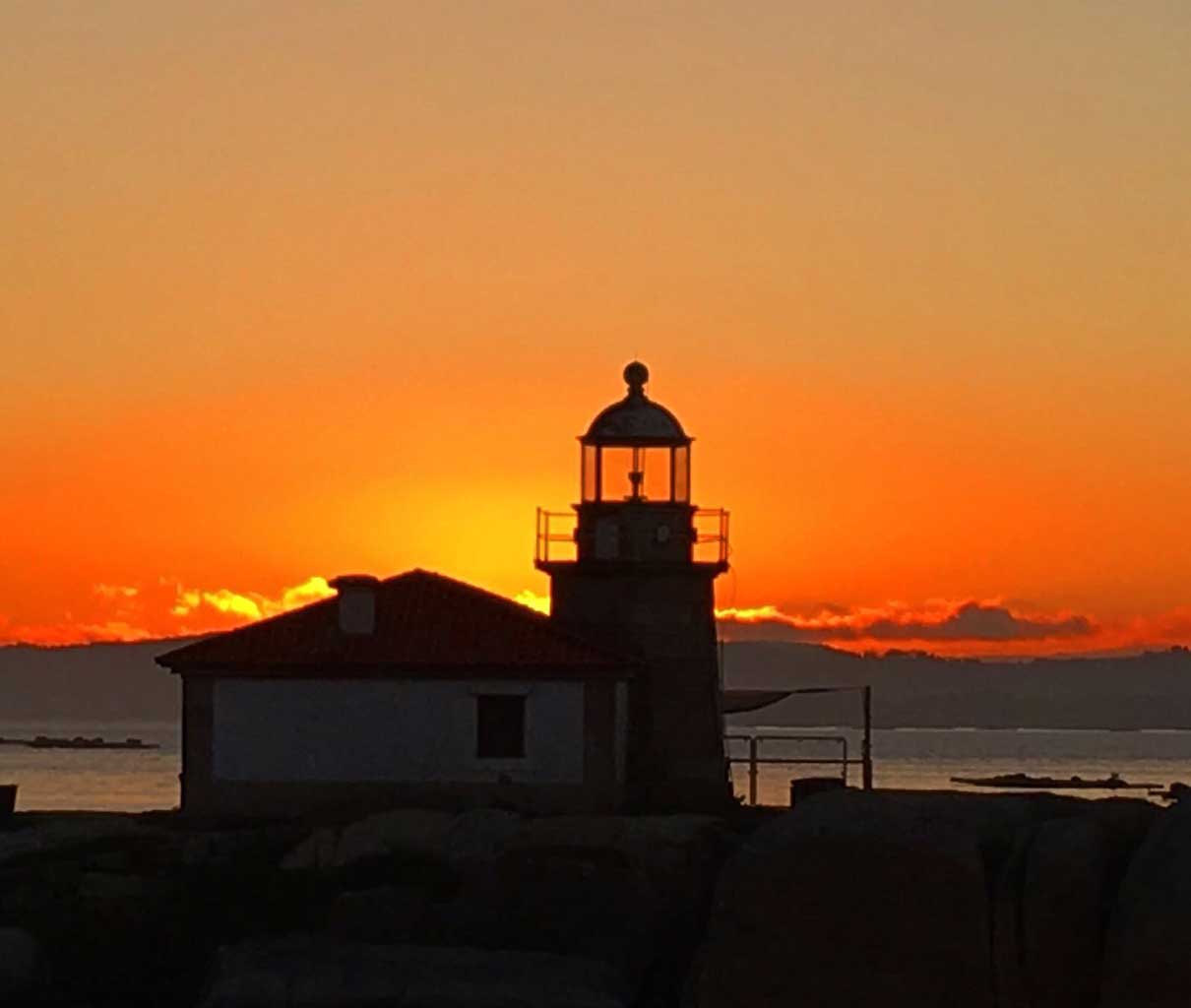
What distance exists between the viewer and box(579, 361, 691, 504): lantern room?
1743 inches

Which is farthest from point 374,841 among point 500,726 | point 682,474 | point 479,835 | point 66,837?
point 682,474

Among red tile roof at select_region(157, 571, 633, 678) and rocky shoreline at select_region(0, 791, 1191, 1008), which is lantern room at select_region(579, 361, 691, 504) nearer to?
red tile roof at select_region(157, 571, 633, 678)

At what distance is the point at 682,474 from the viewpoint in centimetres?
4453

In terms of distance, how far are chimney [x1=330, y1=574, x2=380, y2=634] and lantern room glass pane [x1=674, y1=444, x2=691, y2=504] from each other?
18.0 ft

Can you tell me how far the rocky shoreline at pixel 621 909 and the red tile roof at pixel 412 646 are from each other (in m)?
2.65

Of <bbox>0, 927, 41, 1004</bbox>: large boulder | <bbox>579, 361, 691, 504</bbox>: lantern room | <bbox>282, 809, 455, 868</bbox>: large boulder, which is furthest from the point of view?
<bbox>579, 361, 691, 504</bbox>: lantern room

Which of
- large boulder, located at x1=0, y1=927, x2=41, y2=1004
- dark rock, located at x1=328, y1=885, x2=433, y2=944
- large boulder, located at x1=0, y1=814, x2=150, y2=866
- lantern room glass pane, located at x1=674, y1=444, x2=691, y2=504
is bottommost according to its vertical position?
large boulder, located at x1=0, y1=927, x2=41, y2=1004

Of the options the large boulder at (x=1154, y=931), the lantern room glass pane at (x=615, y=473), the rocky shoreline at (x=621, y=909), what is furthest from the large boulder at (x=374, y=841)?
the large boulder at (x=1154, y=931)

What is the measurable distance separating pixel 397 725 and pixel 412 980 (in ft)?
28.5

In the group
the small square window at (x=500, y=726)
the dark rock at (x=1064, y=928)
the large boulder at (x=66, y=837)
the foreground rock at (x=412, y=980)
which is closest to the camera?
the dark rock at (x=1064, y=928)

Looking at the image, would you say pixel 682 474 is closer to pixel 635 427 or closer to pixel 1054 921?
pixel 635 427

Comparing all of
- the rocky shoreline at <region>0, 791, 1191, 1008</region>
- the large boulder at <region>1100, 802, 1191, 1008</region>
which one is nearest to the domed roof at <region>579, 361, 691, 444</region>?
the rocky shoreline at <region>0, 791, 1191, 1008</region>

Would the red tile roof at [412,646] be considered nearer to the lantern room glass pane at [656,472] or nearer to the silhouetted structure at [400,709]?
the silhouetted structure at [400,709]

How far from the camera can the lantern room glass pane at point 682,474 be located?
44344 millimetres
